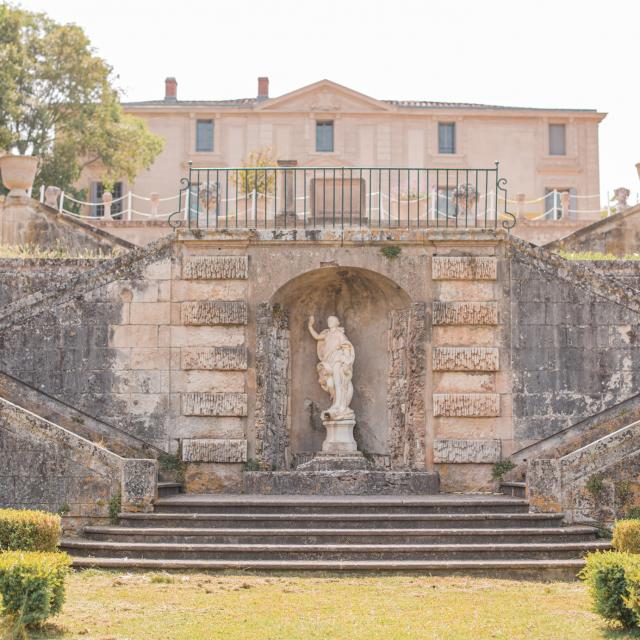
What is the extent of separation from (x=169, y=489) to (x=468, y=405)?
4.69 m

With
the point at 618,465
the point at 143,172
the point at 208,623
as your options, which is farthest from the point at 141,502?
the point at 143,172

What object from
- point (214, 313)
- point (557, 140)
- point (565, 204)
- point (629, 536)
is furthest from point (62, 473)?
point (557, 140)

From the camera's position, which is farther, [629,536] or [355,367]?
[355,367]

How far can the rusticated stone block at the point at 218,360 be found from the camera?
17347mm

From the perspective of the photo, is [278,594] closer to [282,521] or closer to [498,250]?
[282,521]

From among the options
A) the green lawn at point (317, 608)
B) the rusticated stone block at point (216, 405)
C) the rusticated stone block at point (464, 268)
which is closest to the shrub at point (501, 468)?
the rusticated stone block at point (464, 268)

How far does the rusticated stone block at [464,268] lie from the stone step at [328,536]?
4851mm

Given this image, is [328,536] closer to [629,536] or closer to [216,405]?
[629,536]

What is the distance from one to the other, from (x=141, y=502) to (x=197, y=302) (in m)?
3.98

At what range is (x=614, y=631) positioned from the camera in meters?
10.1

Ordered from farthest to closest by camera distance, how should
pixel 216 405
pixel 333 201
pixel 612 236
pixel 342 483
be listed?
pixel 612 236 → pixel 333 201 → pixel 216 405 → pixel 342 483

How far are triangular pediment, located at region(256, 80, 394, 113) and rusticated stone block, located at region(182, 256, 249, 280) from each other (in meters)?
32.6

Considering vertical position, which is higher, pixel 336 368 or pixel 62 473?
pixel 336 368

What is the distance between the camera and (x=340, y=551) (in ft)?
44.1
